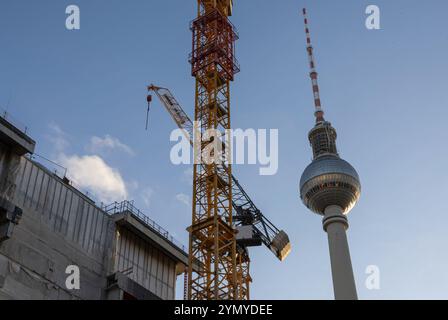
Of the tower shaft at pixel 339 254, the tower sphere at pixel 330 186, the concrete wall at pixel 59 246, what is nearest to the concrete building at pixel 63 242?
the concrete wall at pixel 59 246

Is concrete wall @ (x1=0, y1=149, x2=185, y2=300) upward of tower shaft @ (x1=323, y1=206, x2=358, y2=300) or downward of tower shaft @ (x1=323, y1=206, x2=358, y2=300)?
downward

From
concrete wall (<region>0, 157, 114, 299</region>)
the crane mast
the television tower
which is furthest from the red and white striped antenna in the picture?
concrete wall (<region>0, 157, 114, 299</region>)

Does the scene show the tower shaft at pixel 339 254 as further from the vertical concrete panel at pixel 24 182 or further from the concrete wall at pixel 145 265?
the vertical concrete panel at pixel 24 182

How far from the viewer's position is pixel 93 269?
54.9 meters

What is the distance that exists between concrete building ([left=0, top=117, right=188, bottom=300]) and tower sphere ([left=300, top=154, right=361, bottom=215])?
5825cm

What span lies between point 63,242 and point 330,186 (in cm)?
7243

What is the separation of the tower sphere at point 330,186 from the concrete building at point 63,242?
5825 cm

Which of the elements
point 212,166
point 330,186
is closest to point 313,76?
point 330,186

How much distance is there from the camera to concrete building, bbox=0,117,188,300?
47.8 m

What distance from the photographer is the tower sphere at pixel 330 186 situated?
115969 mm

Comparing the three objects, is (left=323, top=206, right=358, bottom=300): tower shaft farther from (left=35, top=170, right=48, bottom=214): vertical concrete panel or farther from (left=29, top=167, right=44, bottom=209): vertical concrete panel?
(left=29, top=167, right=44, bottom=209): vertical concrete panel

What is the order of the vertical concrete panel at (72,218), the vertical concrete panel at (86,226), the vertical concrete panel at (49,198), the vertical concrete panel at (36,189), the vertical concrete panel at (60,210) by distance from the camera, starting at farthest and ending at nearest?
the vertical concrete panel at (86,226) < the vertical concrete panel at (72,218) < the vertical concrete panel at (60,210) < the vertical concrete panel at (49,198) < the vertical concrete panel at (36,189)

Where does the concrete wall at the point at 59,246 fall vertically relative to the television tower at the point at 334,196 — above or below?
below
